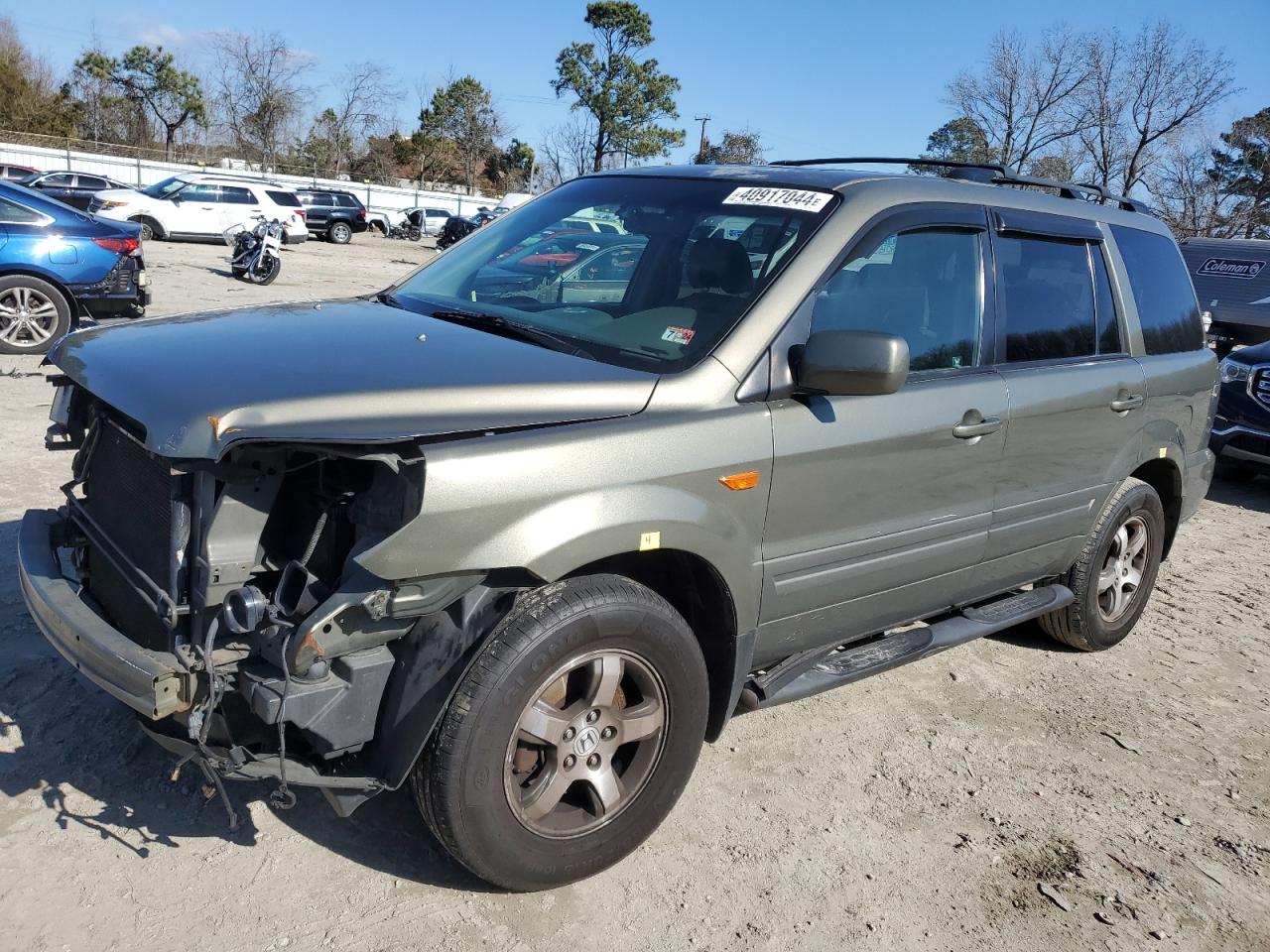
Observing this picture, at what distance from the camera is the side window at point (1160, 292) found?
4.67 metres

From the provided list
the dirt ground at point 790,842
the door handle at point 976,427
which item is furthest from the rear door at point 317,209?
the door handle at point 976,427

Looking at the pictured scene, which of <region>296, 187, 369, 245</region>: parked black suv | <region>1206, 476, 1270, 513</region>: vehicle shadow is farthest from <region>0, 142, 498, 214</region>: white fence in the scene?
<region>1206, 476, 1270, 513</region>: vehicle shadow

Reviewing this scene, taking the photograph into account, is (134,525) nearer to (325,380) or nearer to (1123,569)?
(325,380)

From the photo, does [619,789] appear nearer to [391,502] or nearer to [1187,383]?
[391,502]

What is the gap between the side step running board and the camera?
3.39 metres

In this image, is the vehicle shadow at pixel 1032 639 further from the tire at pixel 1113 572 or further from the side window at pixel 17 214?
the side window at pixel 17 214

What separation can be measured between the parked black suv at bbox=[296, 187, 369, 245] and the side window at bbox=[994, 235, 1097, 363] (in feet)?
106

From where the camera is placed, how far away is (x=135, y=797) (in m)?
3.13

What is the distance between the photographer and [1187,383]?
4.91 m

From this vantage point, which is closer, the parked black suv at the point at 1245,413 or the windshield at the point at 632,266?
the windshield at the point at 632,266

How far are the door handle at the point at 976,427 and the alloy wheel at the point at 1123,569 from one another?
5.01 ft

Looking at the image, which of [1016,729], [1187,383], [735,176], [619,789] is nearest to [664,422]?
[619,789]

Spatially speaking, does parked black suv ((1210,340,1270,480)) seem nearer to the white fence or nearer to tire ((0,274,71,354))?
tire ((0,274,71,354))

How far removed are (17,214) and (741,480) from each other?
888cm
